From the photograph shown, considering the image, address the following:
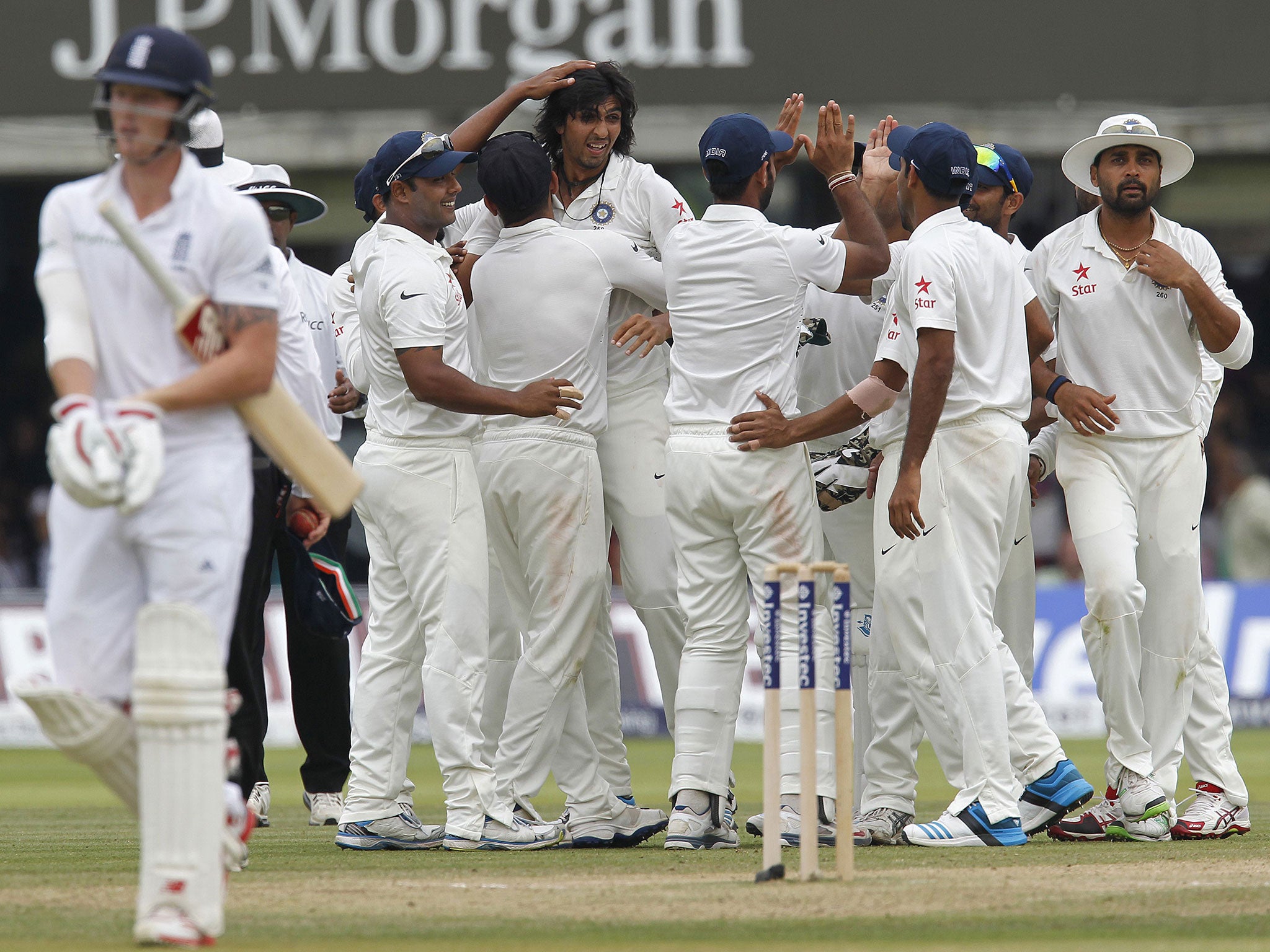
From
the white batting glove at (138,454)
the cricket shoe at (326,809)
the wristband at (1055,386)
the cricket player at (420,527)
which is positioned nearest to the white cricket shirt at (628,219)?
the cricket player at (420,527)

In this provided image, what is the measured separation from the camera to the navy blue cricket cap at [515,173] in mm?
6191

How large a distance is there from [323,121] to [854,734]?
297 inches

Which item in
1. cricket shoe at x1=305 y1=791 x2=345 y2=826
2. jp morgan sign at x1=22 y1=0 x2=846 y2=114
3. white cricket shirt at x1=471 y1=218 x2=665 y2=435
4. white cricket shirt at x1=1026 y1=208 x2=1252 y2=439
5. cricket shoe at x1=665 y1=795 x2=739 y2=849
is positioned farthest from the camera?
jp morgan sign at x1=22 y1=0 x2=846 y2=114

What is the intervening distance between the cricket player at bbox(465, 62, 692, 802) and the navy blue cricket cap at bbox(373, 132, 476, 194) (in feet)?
1.30

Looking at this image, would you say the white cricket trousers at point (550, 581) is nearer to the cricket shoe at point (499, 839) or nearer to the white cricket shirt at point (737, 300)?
the cricket shoe at point (499, 839)

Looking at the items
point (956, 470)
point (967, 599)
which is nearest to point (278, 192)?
point (956, 470)

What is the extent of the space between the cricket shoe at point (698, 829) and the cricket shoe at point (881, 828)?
0.46 m

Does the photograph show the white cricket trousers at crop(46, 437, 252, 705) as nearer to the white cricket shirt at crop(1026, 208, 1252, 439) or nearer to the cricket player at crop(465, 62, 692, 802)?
the cricket player at crop(465, 62, 692, 802)

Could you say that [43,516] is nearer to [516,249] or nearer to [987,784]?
[516,249]

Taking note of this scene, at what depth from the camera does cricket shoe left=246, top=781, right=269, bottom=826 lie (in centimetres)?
712

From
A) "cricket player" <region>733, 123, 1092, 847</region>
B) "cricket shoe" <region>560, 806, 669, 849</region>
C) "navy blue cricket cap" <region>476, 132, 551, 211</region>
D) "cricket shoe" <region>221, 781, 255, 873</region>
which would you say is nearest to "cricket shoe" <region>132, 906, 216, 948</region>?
"cricket shoe" <region>221, 781, 255, 873</region>

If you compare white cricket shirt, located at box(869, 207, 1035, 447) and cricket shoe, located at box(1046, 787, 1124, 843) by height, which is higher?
white cricket shirt, located at box(869, 207, 1035, 447)

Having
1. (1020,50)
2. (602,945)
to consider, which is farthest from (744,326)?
(1020,50)

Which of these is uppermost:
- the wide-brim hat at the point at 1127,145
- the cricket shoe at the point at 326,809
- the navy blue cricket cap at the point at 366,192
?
the wide-brim hat at the point at 1127,145
